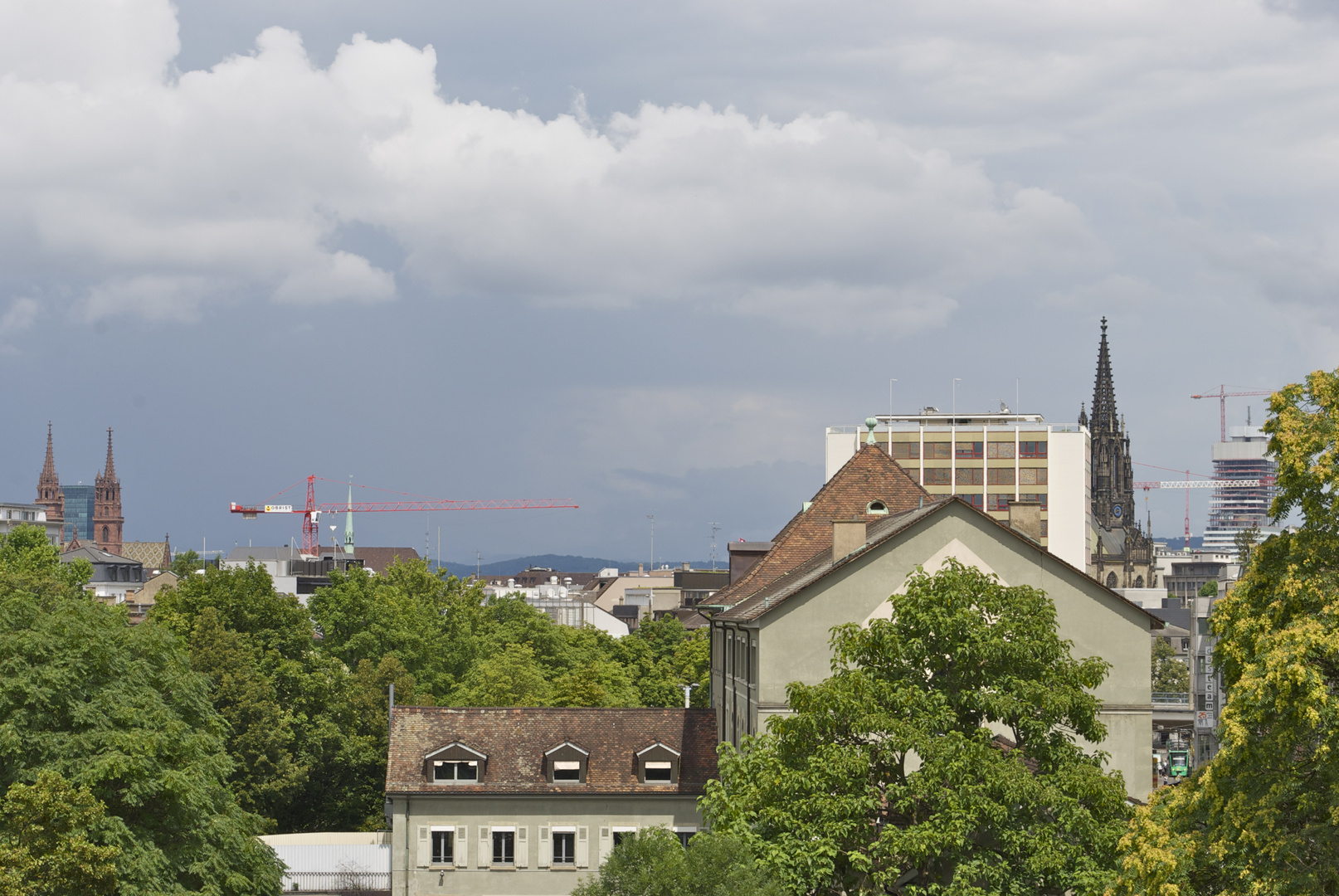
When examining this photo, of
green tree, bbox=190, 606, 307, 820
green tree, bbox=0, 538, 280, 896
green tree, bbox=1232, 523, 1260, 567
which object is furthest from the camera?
green tree, bbox=190, 606, 307, 820

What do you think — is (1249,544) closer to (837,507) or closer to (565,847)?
(837,507)

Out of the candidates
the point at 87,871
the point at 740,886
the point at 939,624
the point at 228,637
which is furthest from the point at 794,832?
the point at 228,637

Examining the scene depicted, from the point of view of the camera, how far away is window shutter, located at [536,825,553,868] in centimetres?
5303

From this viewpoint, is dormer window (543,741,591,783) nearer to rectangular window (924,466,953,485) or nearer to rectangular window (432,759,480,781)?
rectangular window (432,759,480,781)

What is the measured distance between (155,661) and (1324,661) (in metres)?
36.6

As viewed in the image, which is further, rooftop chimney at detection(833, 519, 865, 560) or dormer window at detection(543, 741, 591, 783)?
dormer window at detection(543, 741, 591, 783)

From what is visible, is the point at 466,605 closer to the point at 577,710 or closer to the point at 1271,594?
the point at 577,710

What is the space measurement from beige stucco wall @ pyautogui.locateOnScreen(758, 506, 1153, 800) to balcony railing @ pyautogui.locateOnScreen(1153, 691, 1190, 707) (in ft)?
164

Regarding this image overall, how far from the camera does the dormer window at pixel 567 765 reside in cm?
5369

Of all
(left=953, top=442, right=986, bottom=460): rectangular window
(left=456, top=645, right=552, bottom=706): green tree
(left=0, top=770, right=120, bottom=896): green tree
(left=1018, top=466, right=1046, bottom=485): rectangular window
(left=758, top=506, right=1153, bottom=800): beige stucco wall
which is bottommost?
(left=0, top=770, right=120, bottom=896): green tree

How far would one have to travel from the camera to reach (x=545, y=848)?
174 feet

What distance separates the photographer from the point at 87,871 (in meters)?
35.8

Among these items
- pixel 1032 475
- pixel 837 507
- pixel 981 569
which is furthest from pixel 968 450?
pixel 981 569

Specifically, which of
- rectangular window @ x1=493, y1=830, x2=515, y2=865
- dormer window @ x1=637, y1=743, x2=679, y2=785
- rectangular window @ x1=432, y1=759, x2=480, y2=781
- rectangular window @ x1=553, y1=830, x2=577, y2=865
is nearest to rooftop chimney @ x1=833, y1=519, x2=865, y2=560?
dormer window @ x1=637, y1=743, x2=679, y2=785
